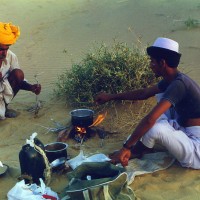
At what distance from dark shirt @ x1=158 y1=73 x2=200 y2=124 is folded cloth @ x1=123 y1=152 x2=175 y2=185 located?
410 millimetres

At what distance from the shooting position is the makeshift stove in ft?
17.6

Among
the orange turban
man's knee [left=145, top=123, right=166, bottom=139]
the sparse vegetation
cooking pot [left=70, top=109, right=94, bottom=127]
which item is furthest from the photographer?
the sparse vegetation

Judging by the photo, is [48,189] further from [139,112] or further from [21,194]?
[139,112]

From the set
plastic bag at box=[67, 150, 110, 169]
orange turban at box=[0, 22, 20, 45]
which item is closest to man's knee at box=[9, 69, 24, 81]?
orange turban at box=[0, 22, 20, 45]

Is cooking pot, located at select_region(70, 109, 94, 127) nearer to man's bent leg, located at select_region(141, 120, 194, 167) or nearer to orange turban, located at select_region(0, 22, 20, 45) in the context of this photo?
man's bent leg, located at select_region(141, 120, 194, 167)

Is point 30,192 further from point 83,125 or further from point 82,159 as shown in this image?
point 83,125

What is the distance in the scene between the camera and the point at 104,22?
1302 centimetres

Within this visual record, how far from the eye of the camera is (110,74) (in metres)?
6.21

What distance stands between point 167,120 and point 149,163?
0.48 metres

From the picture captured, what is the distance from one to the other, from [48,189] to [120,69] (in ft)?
8.36

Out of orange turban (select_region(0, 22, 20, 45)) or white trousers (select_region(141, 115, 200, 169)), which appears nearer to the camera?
white trousers (select_region(141, 115, 200, 169))

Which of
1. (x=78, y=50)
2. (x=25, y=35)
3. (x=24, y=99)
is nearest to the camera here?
(x=24, y=99)

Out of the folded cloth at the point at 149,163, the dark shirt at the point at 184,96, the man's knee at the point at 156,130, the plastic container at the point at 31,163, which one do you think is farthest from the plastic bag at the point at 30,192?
the dark shirt at the point at 184,96

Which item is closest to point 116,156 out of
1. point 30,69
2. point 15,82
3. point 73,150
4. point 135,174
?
point 135,174
